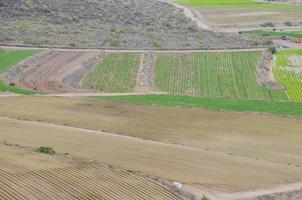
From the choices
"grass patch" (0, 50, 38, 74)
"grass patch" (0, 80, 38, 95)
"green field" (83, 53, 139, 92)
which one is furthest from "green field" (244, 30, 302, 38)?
"grass patch" (0, 80, 38, 95)

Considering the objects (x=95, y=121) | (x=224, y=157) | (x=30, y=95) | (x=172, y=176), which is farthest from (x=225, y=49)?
(x=172, y=176)

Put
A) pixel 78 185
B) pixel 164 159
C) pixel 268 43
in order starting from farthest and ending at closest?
pixel 268 43, pixel 164 159, pixel 78 185

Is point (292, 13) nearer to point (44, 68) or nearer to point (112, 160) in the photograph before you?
point (44, 68)

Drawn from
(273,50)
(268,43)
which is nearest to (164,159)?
(273,50)

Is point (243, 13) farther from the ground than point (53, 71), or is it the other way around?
point (53, 71)

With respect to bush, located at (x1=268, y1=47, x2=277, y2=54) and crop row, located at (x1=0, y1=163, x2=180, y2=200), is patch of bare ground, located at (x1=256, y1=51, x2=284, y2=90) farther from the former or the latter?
crop row, located at (x1=0, y1=163, x2=180, y2=200)

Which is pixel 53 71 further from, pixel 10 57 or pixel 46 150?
pixel 46 150
